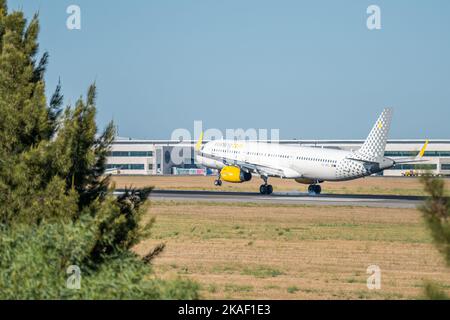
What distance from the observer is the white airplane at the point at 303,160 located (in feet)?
254

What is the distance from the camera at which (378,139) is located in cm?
7725

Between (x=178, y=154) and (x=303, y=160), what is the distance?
9477cm

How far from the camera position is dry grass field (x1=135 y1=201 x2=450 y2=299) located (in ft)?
92.0

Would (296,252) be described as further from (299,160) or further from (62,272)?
(299,160)

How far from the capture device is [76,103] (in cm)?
2123

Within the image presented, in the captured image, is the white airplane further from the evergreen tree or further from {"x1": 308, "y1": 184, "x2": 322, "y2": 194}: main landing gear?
the evergreen tree

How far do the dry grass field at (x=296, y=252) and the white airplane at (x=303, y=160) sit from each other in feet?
55.2

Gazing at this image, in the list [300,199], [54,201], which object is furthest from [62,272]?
[300,199]

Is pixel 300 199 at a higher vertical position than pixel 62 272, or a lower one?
higher

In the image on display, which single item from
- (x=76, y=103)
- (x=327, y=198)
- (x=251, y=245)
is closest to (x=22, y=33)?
(x=76, y=103)

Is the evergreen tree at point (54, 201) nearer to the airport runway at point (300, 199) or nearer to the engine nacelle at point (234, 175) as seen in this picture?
the airport runway at point (300, 199)
